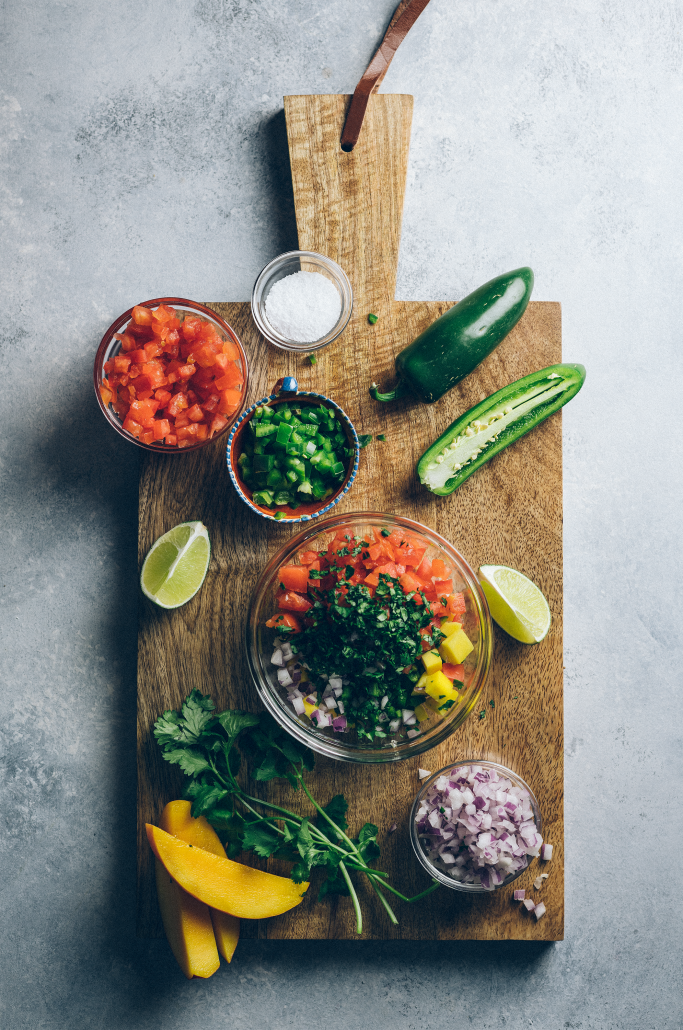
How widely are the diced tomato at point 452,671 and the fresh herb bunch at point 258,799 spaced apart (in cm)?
54

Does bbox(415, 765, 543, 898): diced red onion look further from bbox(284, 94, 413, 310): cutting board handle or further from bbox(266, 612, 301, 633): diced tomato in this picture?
bbox(284, 94, 413, 310): cutting board handle

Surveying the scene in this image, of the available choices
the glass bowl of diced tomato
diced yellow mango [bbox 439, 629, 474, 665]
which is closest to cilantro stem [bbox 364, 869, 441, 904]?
diced yellow mango [bbox 439, 629, 474, 665]

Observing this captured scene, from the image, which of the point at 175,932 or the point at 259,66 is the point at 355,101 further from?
the point at 175,932

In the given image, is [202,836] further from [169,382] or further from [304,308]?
[304,308]

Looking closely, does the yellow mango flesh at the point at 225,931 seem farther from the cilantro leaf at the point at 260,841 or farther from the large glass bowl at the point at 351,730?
the large glass bowl at the point at 351,730

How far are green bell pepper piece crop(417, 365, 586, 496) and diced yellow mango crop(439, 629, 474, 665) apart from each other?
477 mm

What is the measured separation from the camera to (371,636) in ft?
6.20

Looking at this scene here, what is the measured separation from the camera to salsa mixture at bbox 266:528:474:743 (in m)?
1.91

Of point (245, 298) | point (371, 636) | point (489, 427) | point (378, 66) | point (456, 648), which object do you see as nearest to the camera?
point (371, 636)

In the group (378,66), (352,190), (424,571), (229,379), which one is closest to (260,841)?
(424,571)

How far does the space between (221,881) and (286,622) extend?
84 cm

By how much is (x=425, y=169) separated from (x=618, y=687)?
209 centimetres

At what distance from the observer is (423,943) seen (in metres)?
2.42

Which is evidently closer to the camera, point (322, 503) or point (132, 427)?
point (132, 427)
